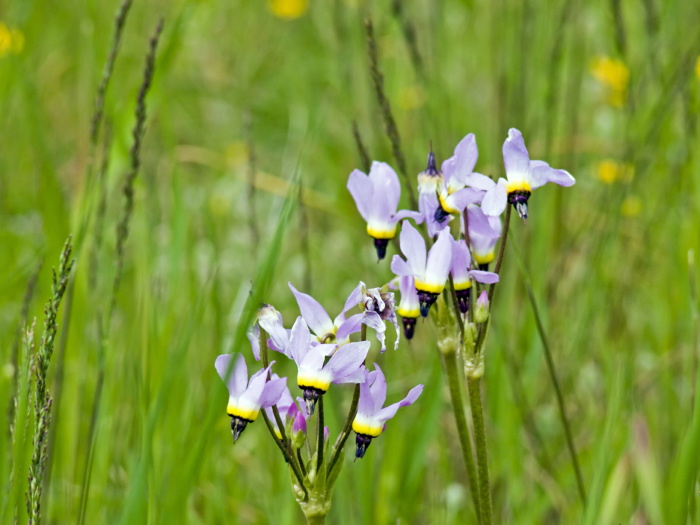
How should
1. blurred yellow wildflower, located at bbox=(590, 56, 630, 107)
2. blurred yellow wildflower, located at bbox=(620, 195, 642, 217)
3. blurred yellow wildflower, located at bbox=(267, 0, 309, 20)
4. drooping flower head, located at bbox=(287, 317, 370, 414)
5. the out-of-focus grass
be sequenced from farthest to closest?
blurred yellow wildflower, located at bbox=(267, 0, 309, 20) < blurred yellow wildflower, located at bbox=(590, 56, 630, 107) < blurred yellow wildflower, located at bbox=(620, 195, 642, 217) < the out-of-focus grass < drooping flower head, located at bbox=(287, 317, 370, 414)

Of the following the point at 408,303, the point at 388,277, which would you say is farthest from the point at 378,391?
the point at 388,277

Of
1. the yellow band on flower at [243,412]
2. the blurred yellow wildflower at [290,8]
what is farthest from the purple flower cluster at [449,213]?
the blurred yellow wildflower at [290,8]

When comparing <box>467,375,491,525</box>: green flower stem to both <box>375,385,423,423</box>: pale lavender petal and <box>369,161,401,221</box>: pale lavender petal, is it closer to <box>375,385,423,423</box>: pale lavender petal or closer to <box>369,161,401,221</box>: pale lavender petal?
<box>375,385,423,423</box>: pale lavender petal

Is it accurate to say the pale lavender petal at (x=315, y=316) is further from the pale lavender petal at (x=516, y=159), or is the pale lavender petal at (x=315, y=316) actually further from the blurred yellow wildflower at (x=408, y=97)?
the blurred yellow wildflower at (x=408, y=97)

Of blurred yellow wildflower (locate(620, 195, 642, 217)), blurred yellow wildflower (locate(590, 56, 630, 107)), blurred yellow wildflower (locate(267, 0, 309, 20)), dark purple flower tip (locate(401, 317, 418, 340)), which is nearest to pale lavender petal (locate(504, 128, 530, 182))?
dark purple flower tip (locate(401, 317, 418, 340))

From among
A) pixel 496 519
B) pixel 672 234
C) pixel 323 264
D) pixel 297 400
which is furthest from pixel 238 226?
pixel 297 400
